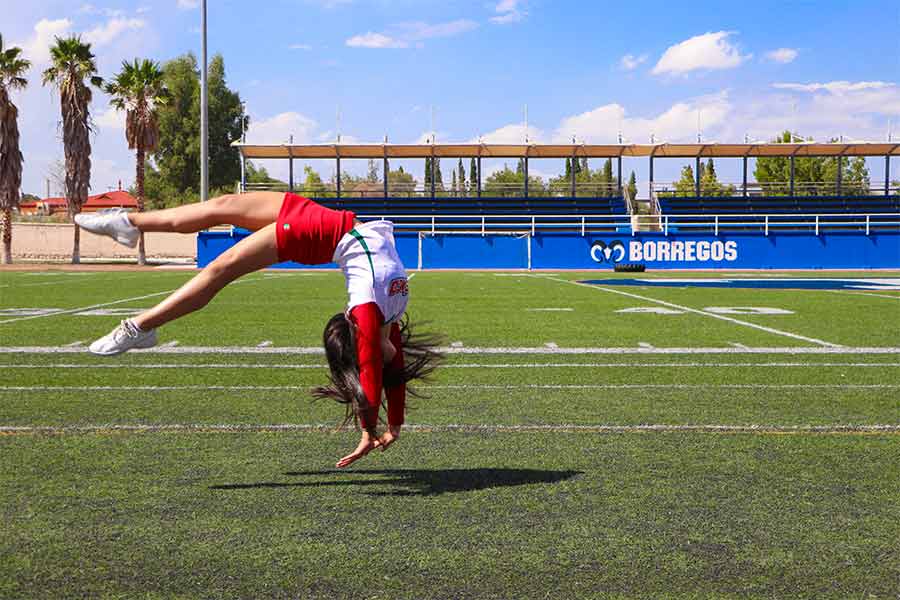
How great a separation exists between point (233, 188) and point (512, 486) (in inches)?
3323

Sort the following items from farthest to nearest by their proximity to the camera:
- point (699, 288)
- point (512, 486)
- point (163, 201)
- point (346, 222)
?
point (163, 201), point (699, 288), point (346, 222), point (512, 486)

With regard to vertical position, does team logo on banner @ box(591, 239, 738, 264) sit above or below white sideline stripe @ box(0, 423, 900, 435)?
above

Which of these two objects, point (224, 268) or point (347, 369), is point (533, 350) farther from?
point (224, 268)

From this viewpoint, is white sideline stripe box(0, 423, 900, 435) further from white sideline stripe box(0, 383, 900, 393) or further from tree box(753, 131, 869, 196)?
tree box(753, 131, 869, 196)

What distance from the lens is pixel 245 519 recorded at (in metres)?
3.82

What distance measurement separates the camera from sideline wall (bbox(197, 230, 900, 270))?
36.4m

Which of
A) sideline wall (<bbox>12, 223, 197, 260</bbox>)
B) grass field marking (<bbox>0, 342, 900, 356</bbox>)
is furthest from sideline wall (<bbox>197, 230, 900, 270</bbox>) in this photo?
grass field marking (<bbox>0, 342, 900, 356</bbox>)

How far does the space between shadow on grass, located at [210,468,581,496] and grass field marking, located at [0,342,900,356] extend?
480cm

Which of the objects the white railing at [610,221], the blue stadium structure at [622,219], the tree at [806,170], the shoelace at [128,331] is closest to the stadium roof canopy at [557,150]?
the blue stadium structure at [622,219]

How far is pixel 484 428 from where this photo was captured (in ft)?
19.1

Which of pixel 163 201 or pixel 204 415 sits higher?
pixel 163 201

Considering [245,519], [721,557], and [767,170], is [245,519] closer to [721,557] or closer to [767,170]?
[721,557]

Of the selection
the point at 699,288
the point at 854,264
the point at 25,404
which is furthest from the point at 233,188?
the point at 25,404

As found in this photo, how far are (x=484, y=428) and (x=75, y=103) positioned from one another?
44.1 m
